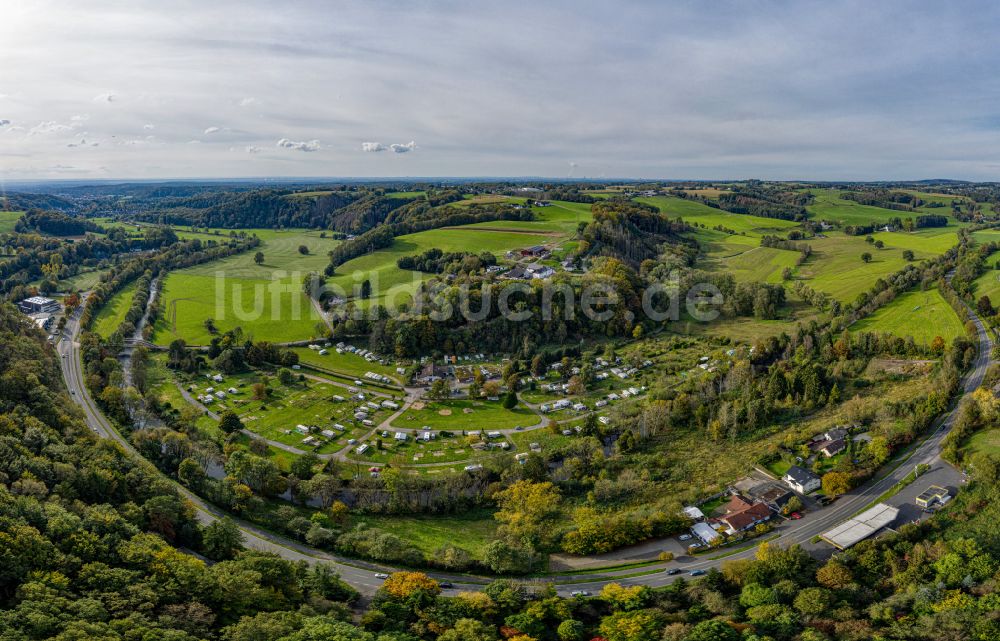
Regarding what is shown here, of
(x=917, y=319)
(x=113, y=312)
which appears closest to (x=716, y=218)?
(x=917, y=319)

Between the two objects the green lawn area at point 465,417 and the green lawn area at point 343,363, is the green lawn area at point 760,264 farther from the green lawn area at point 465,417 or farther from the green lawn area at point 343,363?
the green lawn area at point 343,363

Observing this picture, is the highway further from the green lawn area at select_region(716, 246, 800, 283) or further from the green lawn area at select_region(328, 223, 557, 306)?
the green lawn area at select_region(716, 246, 800, 283)

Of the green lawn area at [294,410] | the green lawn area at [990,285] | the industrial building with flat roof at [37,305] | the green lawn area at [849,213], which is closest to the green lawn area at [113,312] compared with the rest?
the industrial building with flat roof at [37,305]

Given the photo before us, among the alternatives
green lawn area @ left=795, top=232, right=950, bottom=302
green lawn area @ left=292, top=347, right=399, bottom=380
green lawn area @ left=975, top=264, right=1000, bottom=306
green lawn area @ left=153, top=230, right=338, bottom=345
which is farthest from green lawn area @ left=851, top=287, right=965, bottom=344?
green lawn area @ left=153, top=230, right=338, bottom=345

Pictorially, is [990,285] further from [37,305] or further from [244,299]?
[37,305]

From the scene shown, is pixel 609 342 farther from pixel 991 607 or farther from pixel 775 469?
pixel 991 607

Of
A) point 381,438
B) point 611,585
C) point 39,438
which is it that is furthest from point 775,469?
point 39,438
